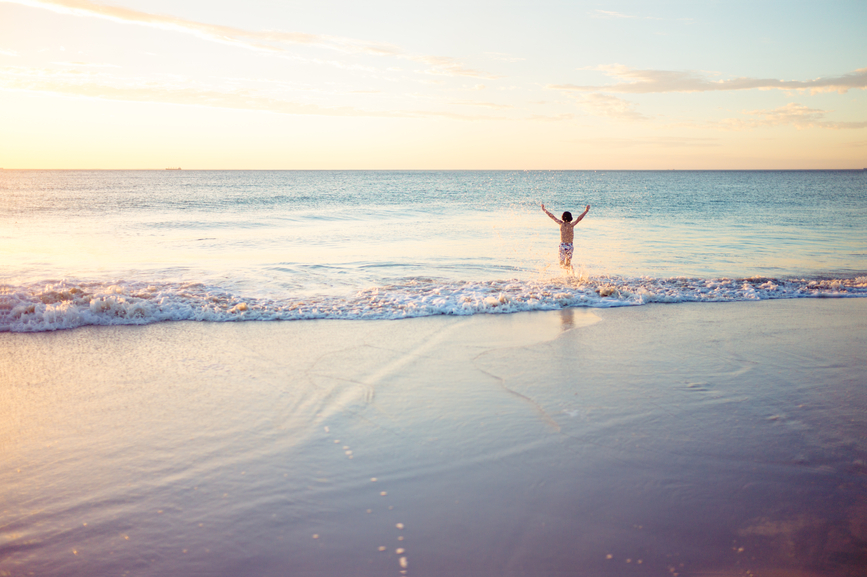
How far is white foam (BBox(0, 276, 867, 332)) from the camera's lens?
9.57 metres

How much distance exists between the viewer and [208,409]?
567 centimetres

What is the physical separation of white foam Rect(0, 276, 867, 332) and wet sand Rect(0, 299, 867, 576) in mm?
1568

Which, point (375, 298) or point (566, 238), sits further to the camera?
point (566, 238)

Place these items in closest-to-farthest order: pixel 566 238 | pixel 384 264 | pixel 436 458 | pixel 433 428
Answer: pixel 436 458 → pixel 433 428 → pixel 566 238 → pixel 384 264

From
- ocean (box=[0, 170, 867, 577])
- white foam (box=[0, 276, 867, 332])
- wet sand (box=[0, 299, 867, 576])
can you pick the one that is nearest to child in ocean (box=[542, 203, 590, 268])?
white foam (box=[0, 276, 867, 332])

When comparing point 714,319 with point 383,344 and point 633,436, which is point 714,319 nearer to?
point 633,436

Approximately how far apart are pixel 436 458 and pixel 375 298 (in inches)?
273

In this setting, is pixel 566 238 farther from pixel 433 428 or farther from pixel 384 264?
pixel 433 428

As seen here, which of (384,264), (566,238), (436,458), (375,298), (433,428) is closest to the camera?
(436,458)

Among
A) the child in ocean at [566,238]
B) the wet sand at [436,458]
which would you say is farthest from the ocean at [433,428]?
the child in ocean at [566,238]

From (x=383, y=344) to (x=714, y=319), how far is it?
6.46 meters

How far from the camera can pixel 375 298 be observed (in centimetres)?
1126

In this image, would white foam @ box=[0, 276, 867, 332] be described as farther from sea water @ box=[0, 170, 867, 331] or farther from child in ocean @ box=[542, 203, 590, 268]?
child in ocean @ box=[542, 203, 590, 268]

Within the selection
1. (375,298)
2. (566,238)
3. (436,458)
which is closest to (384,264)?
(375,298)
